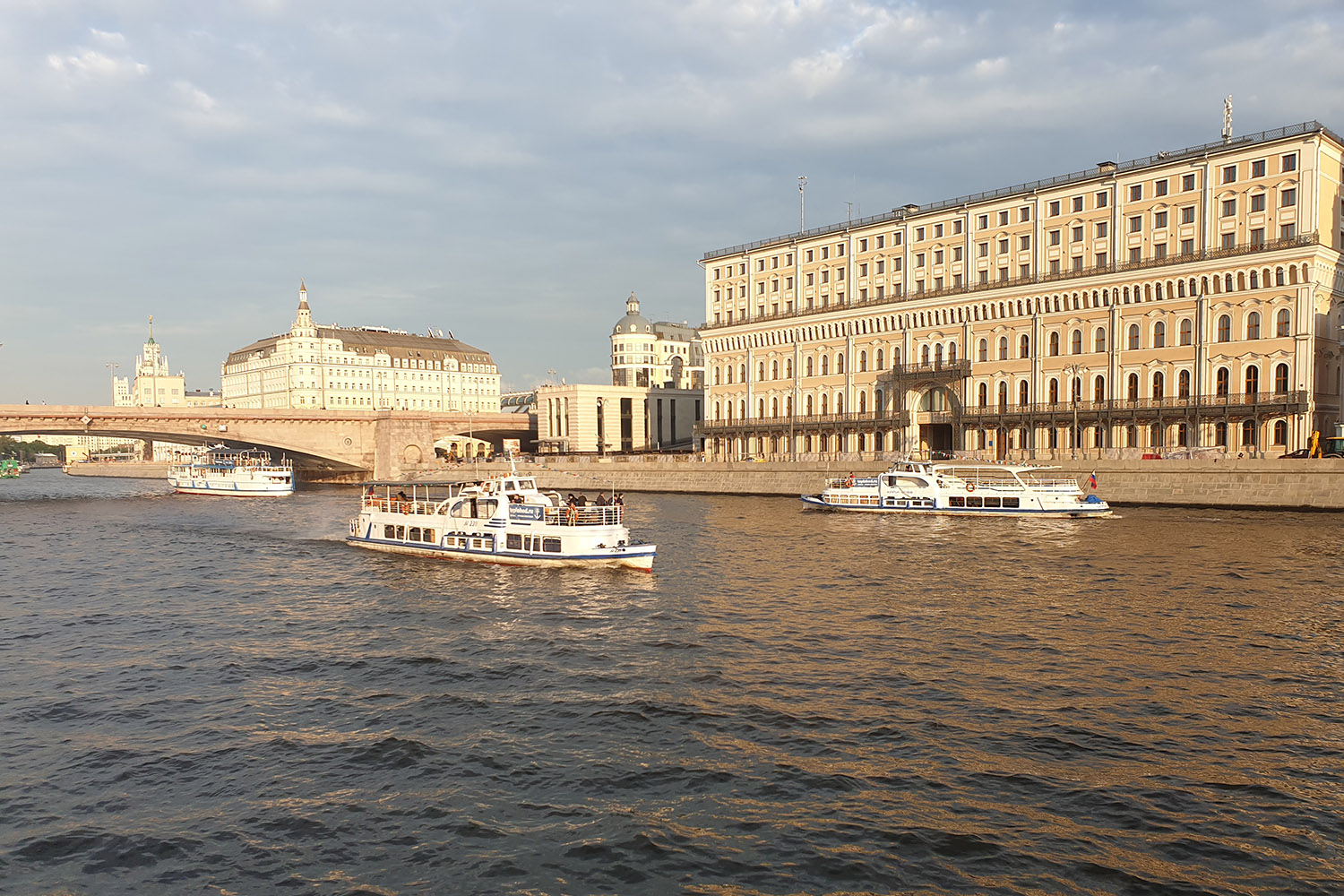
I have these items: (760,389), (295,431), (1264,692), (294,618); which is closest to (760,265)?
(760,389)

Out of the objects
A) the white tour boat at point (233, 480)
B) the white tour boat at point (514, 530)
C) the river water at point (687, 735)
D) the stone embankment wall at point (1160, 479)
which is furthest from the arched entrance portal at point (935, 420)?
the white tour boat at point (233, 480)

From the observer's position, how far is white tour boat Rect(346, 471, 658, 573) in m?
41.0

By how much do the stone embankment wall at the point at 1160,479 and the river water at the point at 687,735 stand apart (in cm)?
2499

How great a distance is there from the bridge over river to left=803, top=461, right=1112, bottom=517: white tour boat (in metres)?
69.5

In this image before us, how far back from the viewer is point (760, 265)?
112875 millimetres

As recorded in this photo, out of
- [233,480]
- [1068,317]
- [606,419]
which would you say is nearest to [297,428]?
[233,480]

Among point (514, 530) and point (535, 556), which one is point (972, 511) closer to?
point (535, 556)

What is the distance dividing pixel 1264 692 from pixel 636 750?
1487cm

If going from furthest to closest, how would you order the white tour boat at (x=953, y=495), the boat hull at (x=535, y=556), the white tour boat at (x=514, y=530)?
the white tour boat at (x=953, y=495) → the white tour boat at (x=514, y=530) → the boat hull at (x=535, y=556)

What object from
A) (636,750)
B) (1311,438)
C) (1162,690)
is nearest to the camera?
(636,750)

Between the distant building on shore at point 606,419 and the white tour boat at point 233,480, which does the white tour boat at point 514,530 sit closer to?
the white tour boat at point 233,480

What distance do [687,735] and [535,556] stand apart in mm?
24097

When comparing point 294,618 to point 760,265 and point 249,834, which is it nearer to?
point 249,834

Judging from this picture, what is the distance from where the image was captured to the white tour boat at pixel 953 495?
61.0 m
